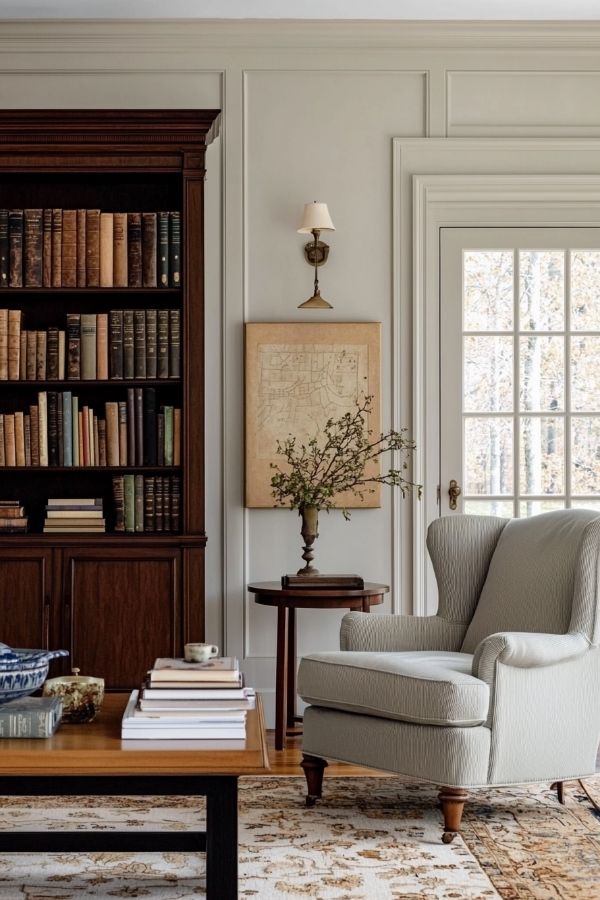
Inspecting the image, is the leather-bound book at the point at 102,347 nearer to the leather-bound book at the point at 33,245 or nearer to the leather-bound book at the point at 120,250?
the leather-bound book at the point at 120,250

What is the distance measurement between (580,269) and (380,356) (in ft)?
3.27

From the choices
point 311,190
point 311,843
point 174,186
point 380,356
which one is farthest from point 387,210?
point 311,843

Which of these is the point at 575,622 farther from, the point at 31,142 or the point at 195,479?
the point at 31,142

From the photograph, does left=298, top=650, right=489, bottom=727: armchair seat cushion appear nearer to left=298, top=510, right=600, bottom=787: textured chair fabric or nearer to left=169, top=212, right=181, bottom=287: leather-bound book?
left=298, top=510, right=600, bottom=787: textured chair fabric

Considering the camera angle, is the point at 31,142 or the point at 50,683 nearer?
the point at 50,683

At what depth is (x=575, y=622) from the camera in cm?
308

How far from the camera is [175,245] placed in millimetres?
4227

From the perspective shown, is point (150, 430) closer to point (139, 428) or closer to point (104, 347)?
point (139, 428)

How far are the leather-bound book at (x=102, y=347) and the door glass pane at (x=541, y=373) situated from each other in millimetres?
1819

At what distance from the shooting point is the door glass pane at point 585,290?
4.71 meters

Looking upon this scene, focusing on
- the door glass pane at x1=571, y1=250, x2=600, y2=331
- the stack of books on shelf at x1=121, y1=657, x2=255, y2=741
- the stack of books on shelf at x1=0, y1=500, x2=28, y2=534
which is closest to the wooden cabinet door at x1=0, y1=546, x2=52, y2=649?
the stack of books on shelf at x1=0, y1=500, x2=28, y2=534

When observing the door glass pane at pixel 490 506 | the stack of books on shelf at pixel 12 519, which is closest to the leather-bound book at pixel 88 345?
the stack of books on shelf at pixel 12 519

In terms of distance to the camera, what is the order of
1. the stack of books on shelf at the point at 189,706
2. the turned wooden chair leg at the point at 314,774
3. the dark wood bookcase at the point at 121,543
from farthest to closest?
the dark wood bookcase at the point at 121,543, the turned wooden chair leg at the point at 314,774, the stack of books on shelf at the point at 189,706

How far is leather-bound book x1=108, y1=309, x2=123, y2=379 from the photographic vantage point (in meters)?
4.22
